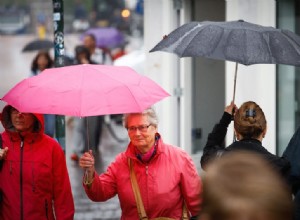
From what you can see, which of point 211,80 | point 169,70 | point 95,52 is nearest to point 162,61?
point 169,70

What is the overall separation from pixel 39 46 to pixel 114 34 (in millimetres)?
9450

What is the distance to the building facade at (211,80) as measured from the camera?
9.20 meters

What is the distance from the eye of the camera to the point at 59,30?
7371 mm

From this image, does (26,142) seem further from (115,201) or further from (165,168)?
(115,201)

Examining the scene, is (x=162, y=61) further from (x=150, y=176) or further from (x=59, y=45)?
(x=150, y=176)

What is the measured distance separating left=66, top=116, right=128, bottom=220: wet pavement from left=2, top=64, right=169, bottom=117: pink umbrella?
403 cm

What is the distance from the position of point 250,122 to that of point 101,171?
782 centimetres

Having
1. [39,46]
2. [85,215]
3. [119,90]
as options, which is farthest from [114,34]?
[119,90]

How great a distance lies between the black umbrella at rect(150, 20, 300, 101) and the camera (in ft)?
18.9

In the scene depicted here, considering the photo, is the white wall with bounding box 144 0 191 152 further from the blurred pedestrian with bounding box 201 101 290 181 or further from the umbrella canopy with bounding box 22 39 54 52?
the umbrella canopy with bounding box 22 39 54 52

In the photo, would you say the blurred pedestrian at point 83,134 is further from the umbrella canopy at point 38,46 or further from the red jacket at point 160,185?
the red jacket at point 160,185

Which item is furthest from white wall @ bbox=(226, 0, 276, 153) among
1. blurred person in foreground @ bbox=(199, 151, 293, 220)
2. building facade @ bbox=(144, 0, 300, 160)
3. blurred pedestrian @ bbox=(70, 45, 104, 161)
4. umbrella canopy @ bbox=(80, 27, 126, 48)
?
umbrella canopy @ bbox=(80, 27, 126, 48)

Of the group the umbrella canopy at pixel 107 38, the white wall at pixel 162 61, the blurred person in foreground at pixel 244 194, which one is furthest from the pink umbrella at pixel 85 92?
the umbrella canopy at pixel 107 38

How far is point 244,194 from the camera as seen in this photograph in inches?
91.6
